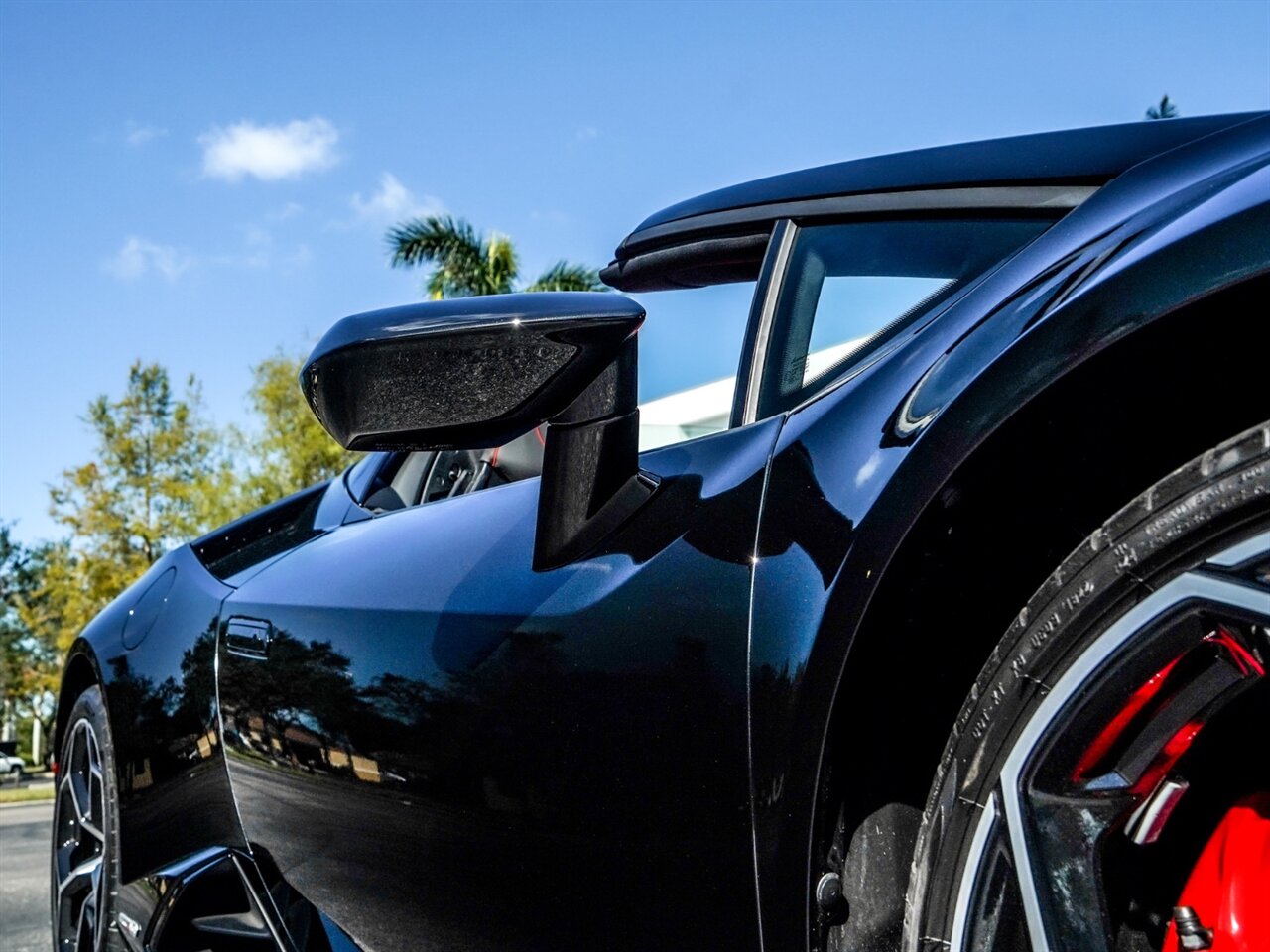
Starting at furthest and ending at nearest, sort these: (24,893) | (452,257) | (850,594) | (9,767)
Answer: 1. (9,767)
2. (452,257)
3. (24,893)
4. (850,594)

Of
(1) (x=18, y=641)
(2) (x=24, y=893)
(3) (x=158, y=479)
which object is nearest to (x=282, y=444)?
(3) (x=158, y=479)

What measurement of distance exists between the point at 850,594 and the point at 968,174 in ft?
1.70

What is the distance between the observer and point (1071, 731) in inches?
37.3

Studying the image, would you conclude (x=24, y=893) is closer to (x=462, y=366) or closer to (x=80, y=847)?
→ (x=80, y=847)

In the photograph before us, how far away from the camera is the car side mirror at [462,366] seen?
49.9 inches

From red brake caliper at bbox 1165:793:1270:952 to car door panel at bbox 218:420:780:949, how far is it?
369mm

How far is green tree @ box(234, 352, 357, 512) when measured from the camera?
2845 centimetres

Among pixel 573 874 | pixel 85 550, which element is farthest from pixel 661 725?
pixel 85 550

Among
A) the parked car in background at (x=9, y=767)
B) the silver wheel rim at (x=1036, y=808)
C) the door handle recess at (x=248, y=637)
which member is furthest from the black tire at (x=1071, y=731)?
the parked car in background at (x=9, y=767)

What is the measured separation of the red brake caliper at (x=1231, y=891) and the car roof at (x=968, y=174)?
23.3 inches

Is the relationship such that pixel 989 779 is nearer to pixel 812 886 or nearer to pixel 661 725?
pixel 812 886

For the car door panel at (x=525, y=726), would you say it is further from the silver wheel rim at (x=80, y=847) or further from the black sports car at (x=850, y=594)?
the silver wheel rim at (x=80, y=847)

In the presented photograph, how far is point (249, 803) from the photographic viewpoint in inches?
80.4

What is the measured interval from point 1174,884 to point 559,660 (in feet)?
2.10
